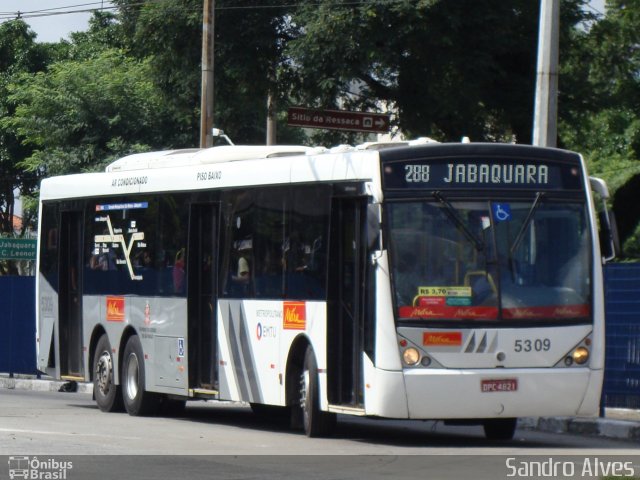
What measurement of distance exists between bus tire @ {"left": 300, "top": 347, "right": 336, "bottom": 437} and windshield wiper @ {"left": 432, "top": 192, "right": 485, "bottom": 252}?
6.74ft

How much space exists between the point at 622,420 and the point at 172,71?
47.4 ft

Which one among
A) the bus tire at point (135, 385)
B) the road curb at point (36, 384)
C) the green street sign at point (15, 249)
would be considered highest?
the green street sign at point (15, 249)

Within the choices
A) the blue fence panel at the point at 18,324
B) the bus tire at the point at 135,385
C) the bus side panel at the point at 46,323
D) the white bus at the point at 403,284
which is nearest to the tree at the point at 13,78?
the blue fence panel at the point at 18,324

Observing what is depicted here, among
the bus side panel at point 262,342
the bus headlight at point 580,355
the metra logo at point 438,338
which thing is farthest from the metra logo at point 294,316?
the bus headlight at point 580,355

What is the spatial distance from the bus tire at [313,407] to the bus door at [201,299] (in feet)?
7.57

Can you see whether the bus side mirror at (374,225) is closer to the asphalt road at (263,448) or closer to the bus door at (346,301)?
the bus door at (346,301)

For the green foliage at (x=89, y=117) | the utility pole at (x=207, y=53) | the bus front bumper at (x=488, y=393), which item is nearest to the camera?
the bus front bumper at (x=488, y=393)

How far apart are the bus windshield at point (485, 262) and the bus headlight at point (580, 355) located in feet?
0.97

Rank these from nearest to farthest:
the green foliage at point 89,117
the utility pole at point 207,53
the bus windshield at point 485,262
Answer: the bus windshield at point 485,262
the utility pole at point 207,53
the green foliage at point 89,117

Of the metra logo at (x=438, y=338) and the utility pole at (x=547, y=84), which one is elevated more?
the utility pole at (x=547, y=84)

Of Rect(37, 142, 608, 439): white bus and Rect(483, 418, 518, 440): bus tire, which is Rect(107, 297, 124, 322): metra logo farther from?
Rect(483, 418, 518, 440): bus tire

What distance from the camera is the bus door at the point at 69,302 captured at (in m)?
19.5

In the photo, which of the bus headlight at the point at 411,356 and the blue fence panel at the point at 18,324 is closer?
the bus headlight at the point at 411,356

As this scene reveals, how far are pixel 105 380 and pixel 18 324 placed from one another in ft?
28.7
